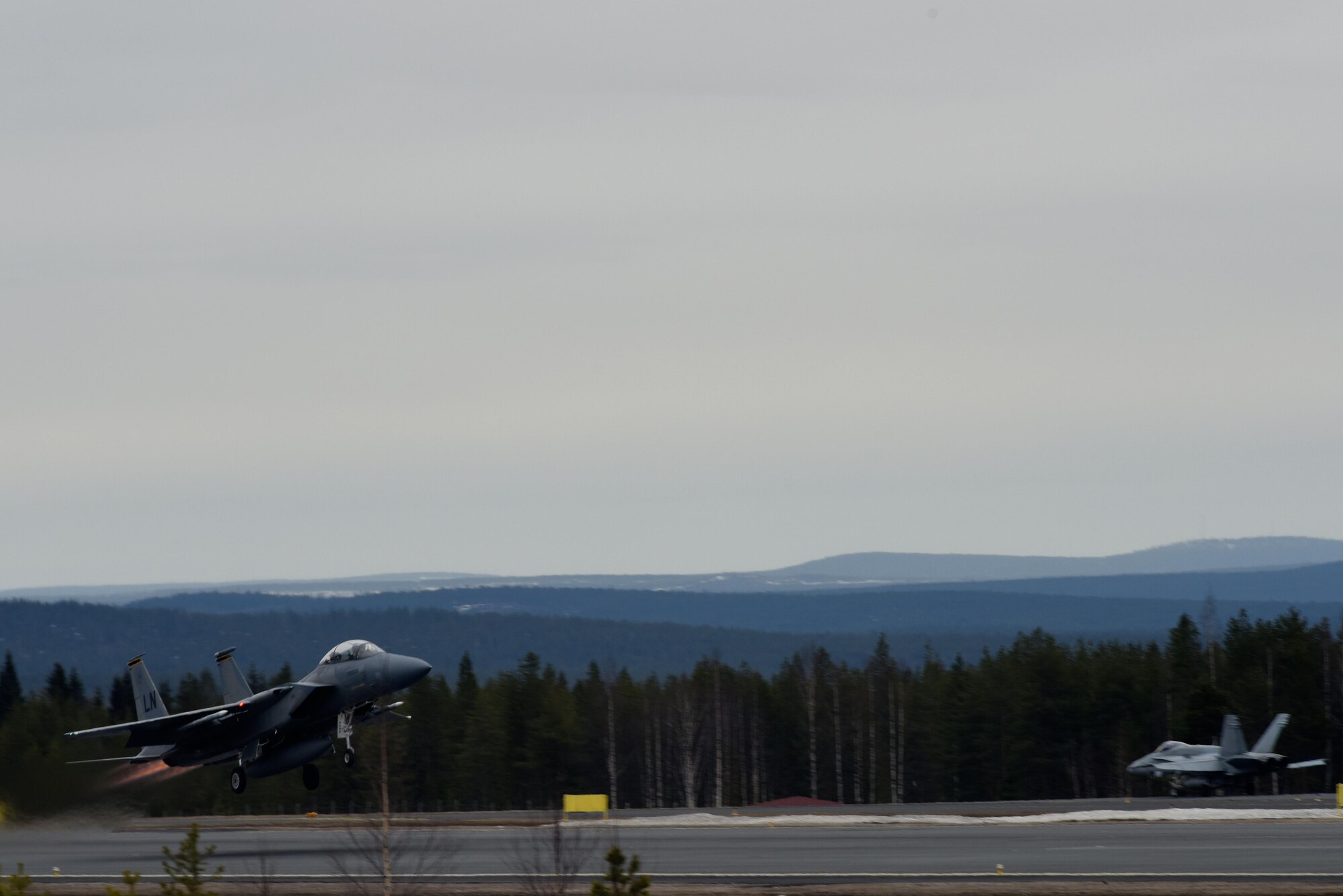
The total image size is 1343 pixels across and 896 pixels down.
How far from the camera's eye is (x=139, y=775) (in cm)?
5331

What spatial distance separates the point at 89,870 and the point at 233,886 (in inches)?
422

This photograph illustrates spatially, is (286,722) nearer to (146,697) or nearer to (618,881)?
(146,697)

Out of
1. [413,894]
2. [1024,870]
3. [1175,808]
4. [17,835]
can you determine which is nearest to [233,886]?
[413,894]

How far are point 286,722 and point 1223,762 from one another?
49992 mm

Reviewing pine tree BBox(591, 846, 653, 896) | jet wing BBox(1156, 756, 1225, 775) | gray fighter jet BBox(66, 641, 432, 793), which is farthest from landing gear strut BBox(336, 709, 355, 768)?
jet wing BBox(1156, 756, 1225, 775)

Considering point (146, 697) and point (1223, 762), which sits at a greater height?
point (146, 697)

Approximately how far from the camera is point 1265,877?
127 feet

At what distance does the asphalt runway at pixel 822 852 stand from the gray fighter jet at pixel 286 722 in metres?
3.44

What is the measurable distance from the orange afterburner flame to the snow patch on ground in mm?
16632

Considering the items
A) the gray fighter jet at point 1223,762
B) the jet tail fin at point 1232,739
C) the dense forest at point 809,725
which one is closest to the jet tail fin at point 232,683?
the gray fighter jet at point 1223,762

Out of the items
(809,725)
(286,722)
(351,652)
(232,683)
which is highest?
(351,652)

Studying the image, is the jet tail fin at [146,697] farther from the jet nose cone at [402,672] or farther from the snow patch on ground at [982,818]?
the snow patch on ground at [982,818]

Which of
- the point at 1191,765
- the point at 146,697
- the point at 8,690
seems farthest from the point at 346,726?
the point at 8,690

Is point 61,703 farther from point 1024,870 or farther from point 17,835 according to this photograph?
point 1024,870
